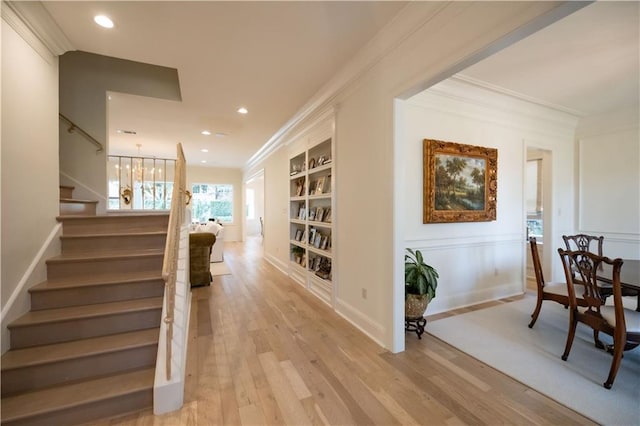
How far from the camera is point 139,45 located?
2391 millimetres

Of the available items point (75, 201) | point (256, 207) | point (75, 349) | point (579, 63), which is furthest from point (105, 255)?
point (256, 207)

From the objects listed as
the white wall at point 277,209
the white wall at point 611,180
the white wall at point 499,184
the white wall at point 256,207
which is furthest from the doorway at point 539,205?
the white wall at point 256,207

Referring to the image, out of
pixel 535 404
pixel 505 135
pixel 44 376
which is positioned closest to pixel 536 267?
pixel 535 404

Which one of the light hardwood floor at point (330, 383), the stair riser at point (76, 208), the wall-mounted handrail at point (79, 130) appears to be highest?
the wall-mounted handrail at point (79, 130)

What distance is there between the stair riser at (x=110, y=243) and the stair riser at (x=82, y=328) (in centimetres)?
81

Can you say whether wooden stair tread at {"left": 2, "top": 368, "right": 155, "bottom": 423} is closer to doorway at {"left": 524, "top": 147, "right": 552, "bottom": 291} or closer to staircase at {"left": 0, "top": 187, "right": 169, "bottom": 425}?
staircase at {"left": 0, "top": 187, "right": 169, "bottom": 425}

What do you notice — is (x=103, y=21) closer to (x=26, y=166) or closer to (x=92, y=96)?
(x=26, y=166)

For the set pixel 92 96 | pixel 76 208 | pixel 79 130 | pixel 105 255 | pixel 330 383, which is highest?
pixel 92 96

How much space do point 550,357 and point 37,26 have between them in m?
4.95

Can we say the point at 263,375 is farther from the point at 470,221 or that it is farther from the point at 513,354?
the point at 470,221

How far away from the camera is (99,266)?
235 centimetres

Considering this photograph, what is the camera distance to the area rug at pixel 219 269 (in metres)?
5.08

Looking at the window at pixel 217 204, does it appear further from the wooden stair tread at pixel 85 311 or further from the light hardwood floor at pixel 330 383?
the wooden stair tread at pixel 85 311

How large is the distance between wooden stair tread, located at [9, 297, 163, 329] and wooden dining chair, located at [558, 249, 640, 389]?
336 cm
